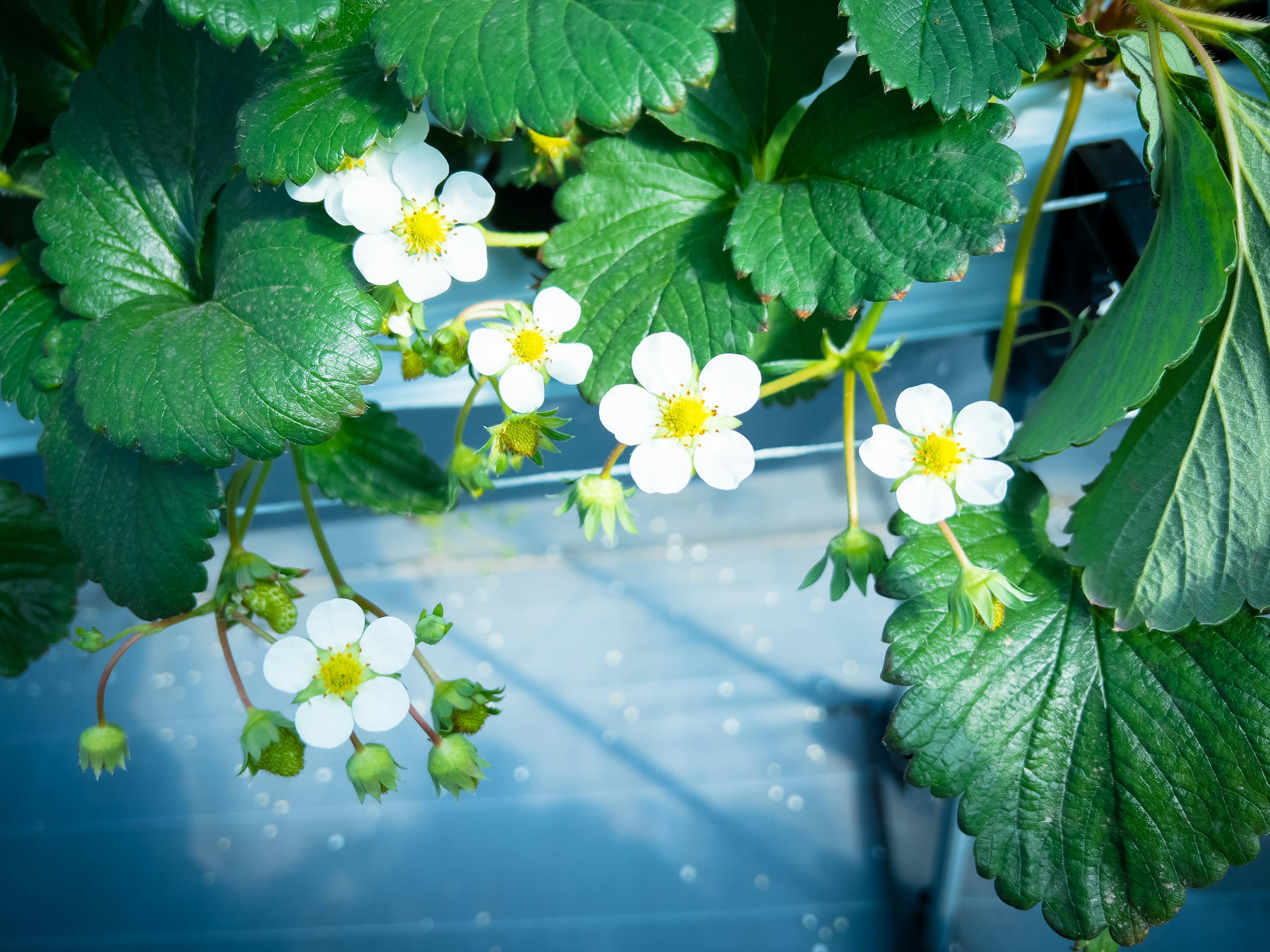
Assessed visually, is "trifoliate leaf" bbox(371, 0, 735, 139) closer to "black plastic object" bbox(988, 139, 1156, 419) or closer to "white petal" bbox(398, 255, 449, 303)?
"white petal" bbox(398, 255, 449, 303)

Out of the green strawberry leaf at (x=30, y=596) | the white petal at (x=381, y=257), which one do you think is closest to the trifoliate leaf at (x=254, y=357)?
the white petal at (x=381, y=257)

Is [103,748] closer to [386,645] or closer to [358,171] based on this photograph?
[386,645]

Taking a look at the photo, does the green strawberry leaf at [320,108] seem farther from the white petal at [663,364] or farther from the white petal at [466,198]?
the white petal at [663,364]

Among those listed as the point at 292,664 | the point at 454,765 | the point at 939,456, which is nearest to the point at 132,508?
the point at 292,664

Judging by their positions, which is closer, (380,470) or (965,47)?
(965,47)

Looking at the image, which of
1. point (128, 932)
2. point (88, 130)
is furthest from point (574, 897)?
point (88, 130)

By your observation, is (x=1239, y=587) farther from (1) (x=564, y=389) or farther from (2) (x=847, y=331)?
(1) (x=564, y=389)

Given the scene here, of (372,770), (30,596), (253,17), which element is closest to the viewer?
(253,17)
